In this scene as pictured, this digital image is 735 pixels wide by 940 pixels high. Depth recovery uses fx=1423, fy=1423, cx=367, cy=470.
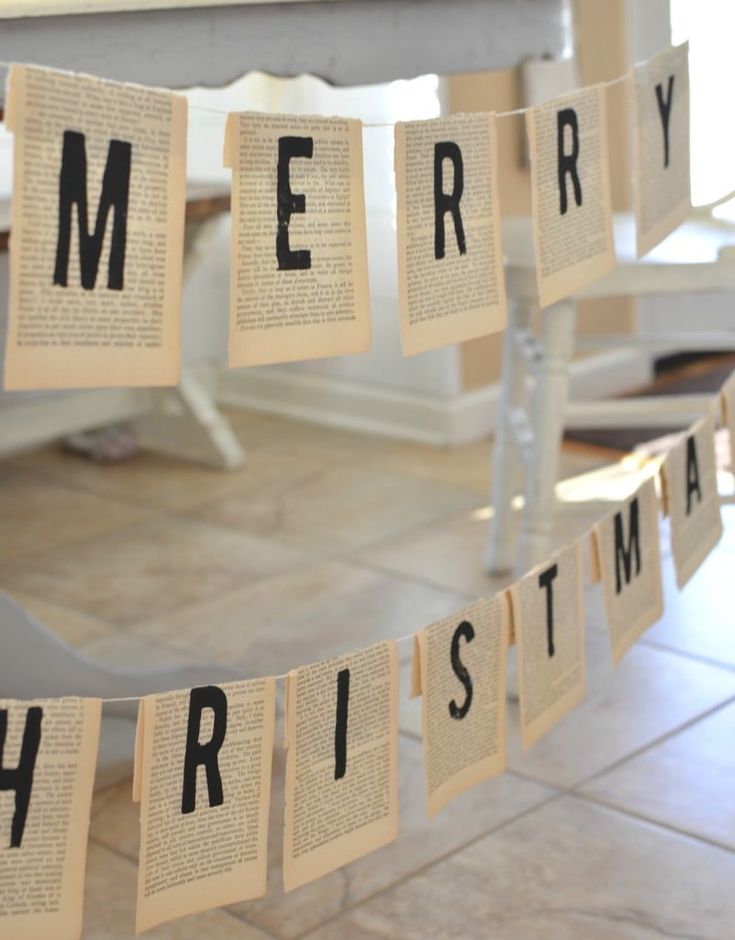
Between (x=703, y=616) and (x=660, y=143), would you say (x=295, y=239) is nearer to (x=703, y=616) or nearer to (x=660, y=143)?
(x=660, y=143)

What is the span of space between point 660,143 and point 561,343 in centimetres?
42

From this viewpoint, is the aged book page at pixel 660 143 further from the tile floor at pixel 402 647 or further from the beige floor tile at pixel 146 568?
the beige floor tile at pixel 146 568

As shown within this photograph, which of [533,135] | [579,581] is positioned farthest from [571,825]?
[533,135]

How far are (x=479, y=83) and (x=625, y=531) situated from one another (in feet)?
5.30

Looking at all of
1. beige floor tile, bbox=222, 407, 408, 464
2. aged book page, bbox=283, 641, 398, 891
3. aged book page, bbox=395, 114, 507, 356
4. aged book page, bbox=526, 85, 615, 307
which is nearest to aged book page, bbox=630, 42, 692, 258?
aged book page, bbox=526, 85, 615, 307

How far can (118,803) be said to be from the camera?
56.0 inches

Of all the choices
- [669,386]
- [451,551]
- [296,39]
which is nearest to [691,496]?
[296,39]

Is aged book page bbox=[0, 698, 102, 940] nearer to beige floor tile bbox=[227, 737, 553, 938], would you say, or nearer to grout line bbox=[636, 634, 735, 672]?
beige floor tile bbox=[227, 737, 553, 938]

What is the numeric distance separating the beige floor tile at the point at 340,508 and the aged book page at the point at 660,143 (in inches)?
40.3

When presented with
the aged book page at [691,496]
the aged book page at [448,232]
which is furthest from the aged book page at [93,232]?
the aged book page at [691,496]

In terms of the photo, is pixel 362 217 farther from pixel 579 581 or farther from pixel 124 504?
pixel 124 504

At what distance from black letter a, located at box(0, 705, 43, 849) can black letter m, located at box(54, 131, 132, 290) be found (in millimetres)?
280

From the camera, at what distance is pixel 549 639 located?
3.97 ft

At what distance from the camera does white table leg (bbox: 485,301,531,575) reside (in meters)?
1.88
